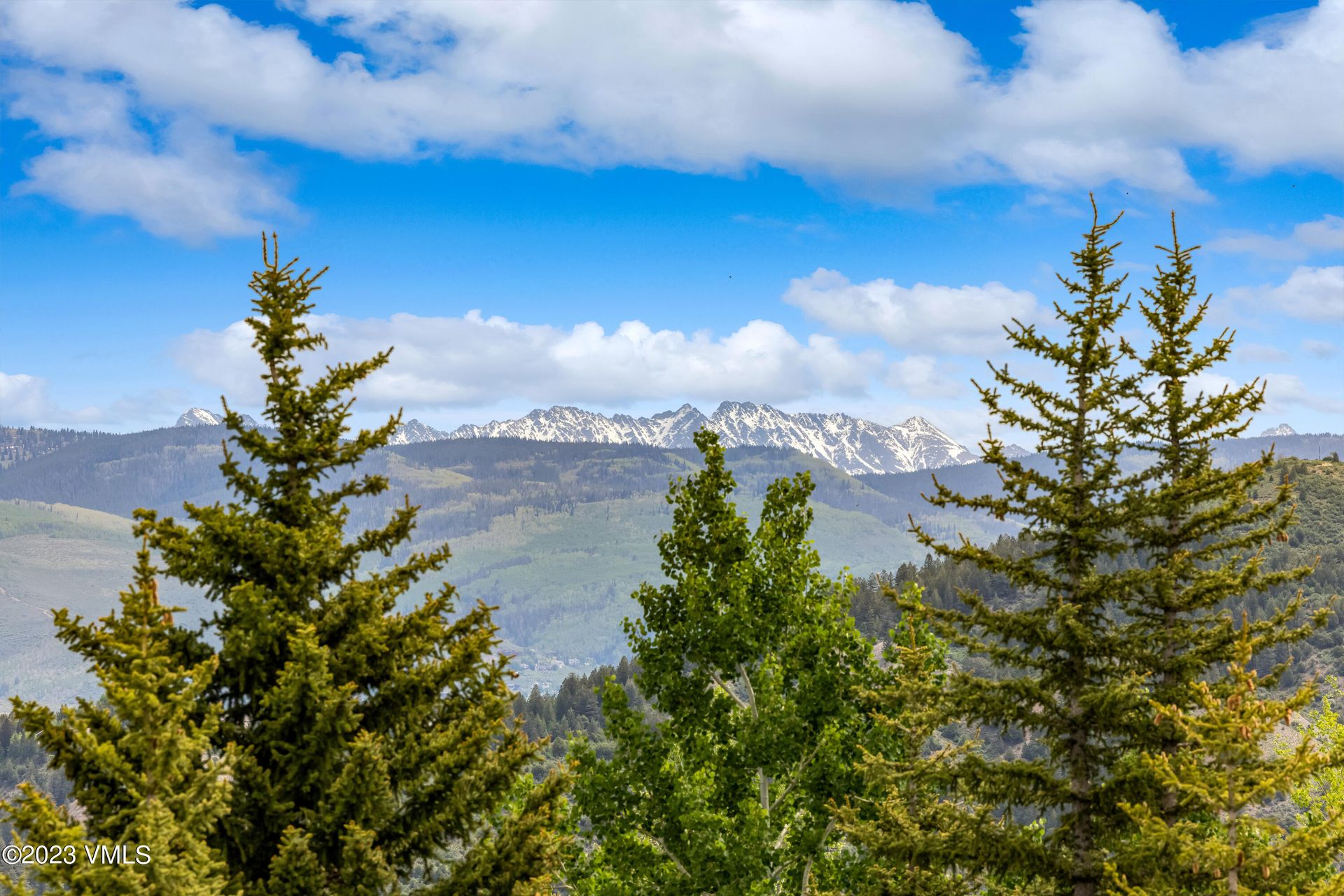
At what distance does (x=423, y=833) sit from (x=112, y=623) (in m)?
5.00

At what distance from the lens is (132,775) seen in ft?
35.0

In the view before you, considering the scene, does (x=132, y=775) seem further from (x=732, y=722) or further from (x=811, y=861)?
(x=811, y=861)

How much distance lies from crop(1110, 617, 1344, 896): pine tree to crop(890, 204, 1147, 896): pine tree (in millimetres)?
1565

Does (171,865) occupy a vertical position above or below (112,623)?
below

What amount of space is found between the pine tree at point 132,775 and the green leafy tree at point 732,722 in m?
11.2

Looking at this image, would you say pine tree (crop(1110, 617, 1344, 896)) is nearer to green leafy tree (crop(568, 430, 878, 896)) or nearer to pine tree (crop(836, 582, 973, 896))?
pine tree (crop(836, 582, 973, 896))

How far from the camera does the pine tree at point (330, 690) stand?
12727 millimetres

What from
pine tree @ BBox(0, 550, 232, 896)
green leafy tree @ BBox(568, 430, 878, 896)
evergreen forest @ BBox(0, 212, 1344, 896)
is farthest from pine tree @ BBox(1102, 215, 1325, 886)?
pine tree @ BBox(0, 550, 232, 896)

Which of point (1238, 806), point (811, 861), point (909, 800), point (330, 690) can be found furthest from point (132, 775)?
point (811, 861)

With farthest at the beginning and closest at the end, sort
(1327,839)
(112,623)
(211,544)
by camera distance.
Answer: (211,544) → (1327,839) → (112,623)

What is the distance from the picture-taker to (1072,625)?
1522cm

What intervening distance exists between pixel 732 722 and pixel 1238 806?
43.9ft

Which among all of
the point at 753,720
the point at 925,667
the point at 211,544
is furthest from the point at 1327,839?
the point at 211,544

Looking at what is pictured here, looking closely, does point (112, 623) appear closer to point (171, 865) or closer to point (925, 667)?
point (171, 865)
